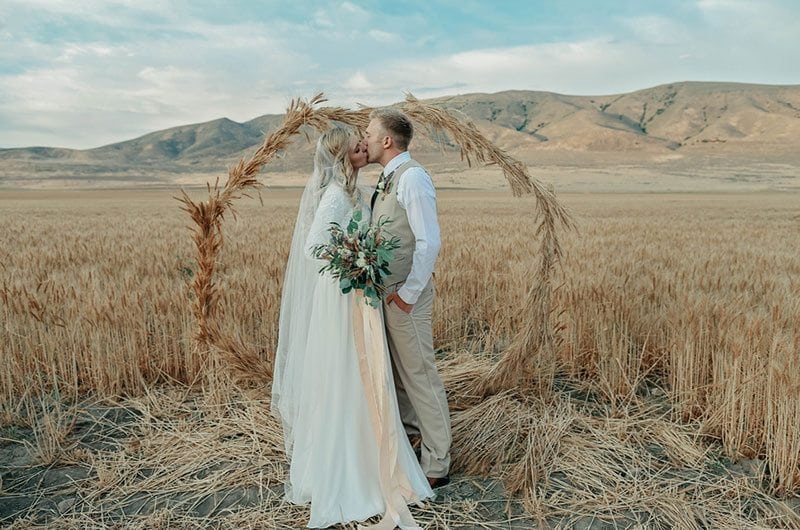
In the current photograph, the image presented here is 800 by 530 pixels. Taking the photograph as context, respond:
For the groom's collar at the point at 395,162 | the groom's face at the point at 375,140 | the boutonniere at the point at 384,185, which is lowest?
the boutonniere at the point at 384,185

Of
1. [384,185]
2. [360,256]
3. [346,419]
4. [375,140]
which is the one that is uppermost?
[375,140]

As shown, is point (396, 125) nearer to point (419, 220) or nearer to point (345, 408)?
point (419, 220)

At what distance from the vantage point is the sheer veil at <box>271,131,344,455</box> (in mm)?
3678

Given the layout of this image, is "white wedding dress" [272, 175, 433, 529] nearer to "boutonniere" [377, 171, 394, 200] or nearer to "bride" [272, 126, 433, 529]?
"bride" [272, 126, 433, 529]

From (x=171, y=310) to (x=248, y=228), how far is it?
1049cm

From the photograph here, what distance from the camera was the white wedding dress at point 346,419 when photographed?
331 cm

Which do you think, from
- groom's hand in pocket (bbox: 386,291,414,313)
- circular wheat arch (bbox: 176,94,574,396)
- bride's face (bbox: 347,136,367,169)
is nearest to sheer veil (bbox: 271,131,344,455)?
bride's face (bbox: 347,136,367,169)

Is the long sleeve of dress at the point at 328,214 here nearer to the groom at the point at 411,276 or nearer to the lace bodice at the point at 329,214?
the lace bodice at the point at 329,214

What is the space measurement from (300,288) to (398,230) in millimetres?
814

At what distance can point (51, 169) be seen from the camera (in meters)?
161

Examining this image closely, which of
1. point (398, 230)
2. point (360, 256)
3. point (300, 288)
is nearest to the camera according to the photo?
point (360, 256)

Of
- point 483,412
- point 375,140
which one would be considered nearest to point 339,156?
point 375,140

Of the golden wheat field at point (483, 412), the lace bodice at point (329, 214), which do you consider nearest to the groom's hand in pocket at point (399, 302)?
the lace bodice at point (329, 214)

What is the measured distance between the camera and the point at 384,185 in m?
3.44
